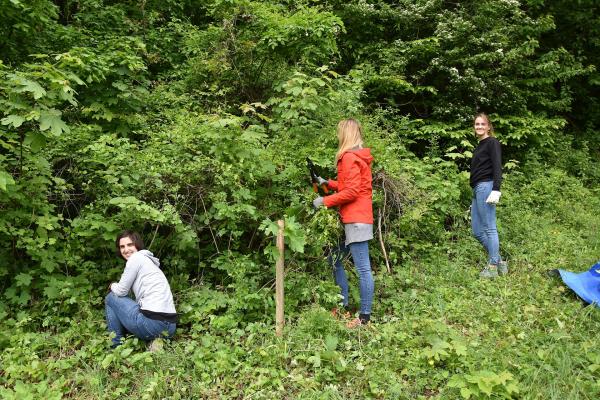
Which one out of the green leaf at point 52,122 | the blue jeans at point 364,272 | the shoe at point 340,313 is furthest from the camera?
the shoe at point 340,313

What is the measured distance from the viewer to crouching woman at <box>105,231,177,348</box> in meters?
3.69

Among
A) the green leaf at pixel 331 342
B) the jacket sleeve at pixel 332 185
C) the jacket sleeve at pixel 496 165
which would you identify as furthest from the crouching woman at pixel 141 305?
the jacket sleeve at pixel 496 165

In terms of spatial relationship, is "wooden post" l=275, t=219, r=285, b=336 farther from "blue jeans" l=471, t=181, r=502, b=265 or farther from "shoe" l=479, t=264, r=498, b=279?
"blue jeans" l=471, t=181, r=502, b=265

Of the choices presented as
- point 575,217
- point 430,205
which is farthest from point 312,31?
point 575,217

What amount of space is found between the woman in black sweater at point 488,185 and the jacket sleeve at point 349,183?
195 centimetres

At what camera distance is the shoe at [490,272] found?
489cm

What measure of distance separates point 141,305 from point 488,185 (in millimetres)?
3941

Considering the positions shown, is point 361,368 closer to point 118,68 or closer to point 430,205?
point 430,205

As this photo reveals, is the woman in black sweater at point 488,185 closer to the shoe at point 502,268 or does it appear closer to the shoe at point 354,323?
the shoe at point 502,268

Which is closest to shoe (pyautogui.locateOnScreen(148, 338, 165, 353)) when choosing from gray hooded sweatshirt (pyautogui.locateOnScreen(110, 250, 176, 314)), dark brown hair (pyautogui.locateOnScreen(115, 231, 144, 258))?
gray hooded sweatshirt (pyautogui.locateOnScreen(110, 250, 176, 314))

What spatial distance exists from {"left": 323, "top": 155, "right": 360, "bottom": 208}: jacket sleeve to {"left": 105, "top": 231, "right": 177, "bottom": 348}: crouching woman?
1707mm

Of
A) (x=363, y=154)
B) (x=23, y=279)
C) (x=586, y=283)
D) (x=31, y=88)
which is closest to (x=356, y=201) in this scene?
(x=363, y=154)

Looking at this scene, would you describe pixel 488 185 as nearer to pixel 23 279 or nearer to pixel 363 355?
pixel 363 355

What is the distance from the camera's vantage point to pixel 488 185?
5.01m
